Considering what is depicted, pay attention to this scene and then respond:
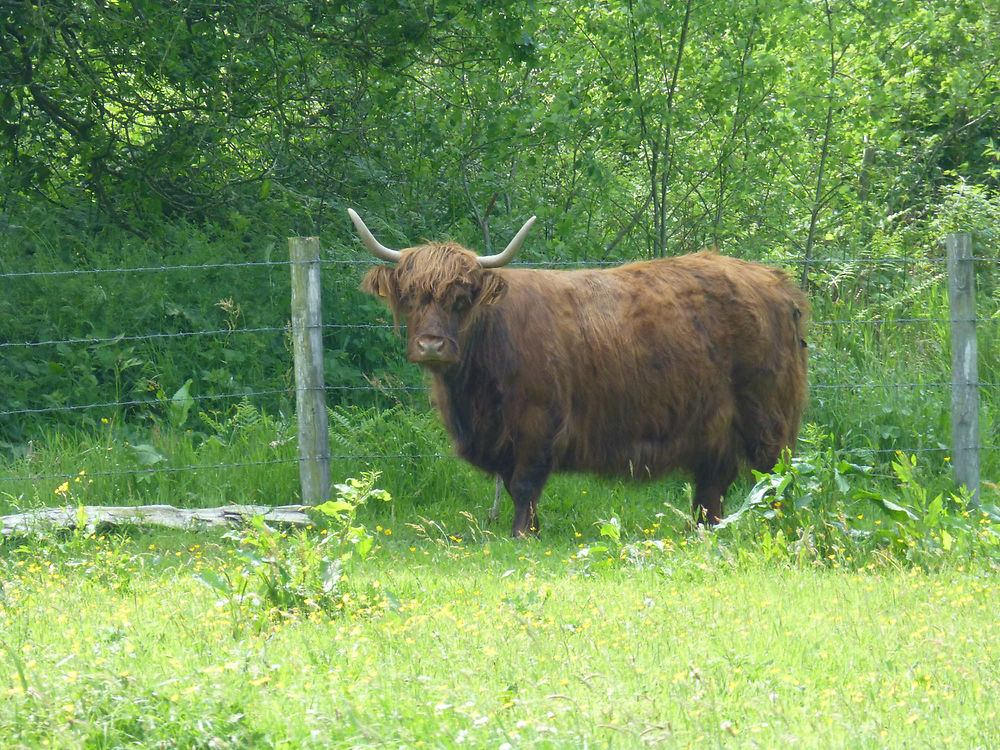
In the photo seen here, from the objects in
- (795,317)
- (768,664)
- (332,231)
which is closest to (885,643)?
(768,664)

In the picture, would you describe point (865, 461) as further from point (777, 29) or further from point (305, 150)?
point (305, 150)

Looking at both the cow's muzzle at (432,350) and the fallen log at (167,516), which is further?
the cow's muzzle at (432,350)

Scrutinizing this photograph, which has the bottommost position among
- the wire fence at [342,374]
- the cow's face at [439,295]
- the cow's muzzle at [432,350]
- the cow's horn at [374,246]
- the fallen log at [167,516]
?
the fallen log at [167,516]

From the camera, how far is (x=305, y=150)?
36.1 ft

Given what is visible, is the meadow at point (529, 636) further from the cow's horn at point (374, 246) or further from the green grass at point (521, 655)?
the cow's horn at point (374, 246)

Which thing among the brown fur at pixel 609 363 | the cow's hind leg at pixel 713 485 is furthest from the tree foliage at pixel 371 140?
Answer: the cow's hind leg at pixel 713 485

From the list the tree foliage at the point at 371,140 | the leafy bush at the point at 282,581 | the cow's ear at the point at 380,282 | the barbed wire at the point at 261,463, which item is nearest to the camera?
the leafy bush at the point at 282,581

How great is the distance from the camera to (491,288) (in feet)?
23.5

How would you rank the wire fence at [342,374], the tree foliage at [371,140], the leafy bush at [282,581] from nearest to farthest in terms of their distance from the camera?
the leafy bush at [282,581] < the wire fence at [342,374] < the tree foliage at [371,140]

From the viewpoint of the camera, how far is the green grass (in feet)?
10.8

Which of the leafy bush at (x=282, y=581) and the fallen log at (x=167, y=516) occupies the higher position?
the leafy bush at (x=282, y=581)

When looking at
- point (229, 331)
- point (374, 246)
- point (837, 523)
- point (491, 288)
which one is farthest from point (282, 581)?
point (229, 331)

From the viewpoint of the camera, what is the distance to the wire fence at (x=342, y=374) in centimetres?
835

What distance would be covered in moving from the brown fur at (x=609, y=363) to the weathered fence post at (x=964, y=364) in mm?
945
